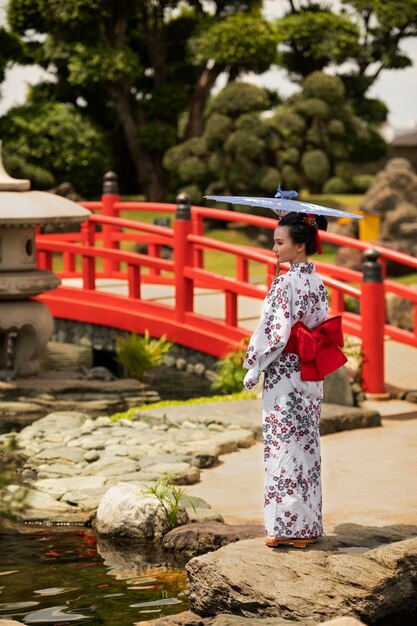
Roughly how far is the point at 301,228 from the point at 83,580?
2.07m

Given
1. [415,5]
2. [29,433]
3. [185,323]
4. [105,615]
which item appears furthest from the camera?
[415,5]

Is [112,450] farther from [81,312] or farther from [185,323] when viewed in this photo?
[81,312]

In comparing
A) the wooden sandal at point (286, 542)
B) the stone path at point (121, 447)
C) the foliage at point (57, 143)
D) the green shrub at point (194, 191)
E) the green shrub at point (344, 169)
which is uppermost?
the foliage at point (57, 143)

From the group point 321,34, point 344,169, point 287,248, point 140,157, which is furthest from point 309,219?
point 321,34

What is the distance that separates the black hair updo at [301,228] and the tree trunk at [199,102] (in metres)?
22.8

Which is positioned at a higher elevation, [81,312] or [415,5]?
[415,5]

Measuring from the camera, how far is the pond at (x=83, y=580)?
5.87 metres

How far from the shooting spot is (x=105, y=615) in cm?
584

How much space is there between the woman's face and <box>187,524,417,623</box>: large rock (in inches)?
52.9

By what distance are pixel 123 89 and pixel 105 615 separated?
2263 centimetres

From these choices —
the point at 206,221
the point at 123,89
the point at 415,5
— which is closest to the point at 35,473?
the point at 206,221

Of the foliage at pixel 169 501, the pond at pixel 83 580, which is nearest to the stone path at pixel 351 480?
the foliage at pixel 169 501

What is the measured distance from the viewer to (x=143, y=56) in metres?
29.3

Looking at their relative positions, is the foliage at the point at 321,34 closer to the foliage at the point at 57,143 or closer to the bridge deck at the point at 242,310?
the foliage at the point at 57,143
